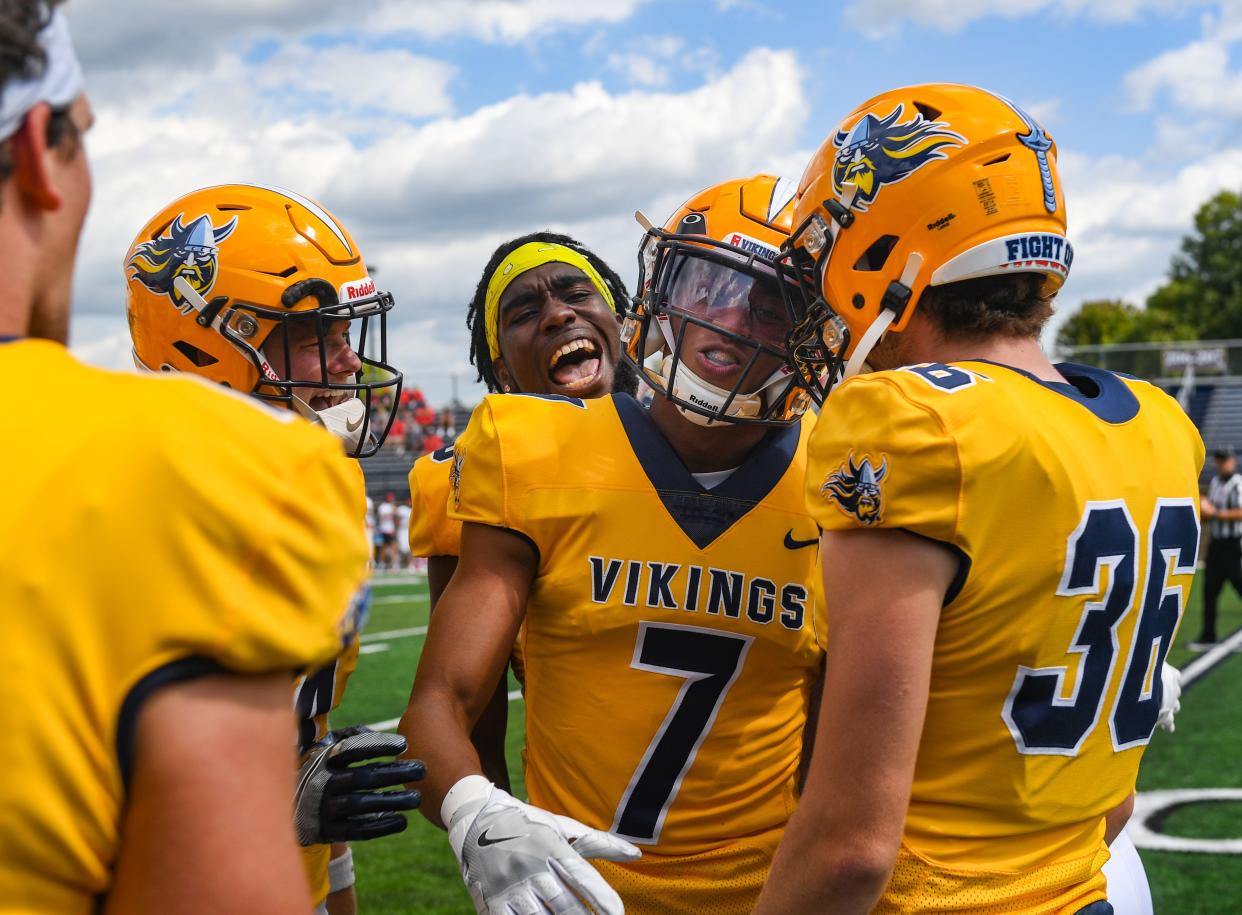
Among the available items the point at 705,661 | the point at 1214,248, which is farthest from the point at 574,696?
the point at 1214,248

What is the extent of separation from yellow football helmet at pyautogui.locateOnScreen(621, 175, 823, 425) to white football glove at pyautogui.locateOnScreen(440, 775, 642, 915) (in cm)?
90

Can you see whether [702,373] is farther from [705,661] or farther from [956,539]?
[956,539]

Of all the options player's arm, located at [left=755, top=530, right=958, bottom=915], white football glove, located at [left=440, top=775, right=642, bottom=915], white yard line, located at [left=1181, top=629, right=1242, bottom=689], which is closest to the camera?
player's arm, located at [left=755, top=530, right=958, bottom=915]

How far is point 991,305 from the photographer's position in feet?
6.08

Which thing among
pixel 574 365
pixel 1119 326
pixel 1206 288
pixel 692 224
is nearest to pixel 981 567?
pixel 692 224

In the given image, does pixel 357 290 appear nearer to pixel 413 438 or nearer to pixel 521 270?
pixel 521 270

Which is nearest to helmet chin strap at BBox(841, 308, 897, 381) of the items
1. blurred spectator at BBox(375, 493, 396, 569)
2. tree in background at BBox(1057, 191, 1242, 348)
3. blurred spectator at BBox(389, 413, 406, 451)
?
blurred spectator at BBox(375, 493, 396, 569)

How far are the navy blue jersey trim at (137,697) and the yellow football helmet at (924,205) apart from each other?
1.31 m

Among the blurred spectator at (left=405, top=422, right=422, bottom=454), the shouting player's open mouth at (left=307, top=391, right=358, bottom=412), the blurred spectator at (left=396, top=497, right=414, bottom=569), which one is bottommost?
the blurred spectator at (left=396, top=497, right=414, bottom=569)

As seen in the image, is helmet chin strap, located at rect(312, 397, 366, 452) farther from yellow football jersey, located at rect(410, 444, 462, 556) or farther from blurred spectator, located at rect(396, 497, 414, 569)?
blurred spectator, located at rect(396, 497, 414, 569)

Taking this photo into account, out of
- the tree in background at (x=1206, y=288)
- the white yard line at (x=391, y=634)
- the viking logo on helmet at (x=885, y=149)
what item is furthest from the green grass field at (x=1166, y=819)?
the tree in background at (x=1206, y=288)

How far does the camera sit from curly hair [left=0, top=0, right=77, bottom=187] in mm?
1017

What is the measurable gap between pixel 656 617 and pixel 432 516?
2.29ft

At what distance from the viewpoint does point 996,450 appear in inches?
61.2
